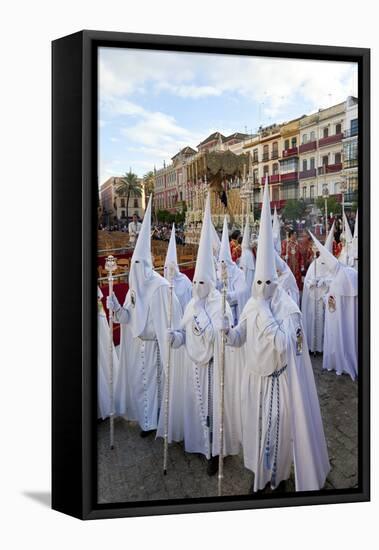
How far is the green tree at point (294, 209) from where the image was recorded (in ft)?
12.8

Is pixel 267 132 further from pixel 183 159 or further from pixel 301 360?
pixel 301 360

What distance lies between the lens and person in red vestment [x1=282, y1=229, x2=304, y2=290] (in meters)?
3.92

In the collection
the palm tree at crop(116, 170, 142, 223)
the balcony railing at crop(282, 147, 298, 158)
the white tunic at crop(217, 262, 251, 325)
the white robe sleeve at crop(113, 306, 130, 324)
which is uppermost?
the balcony railing at crop(282, 147, 298, 158)

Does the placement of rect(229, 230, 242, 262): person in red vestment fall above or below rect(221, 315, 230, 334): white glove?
above

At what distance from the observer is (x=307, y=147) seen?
12.9ft

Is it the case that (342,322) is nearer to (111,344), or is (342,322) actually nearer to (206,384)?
(206,384)

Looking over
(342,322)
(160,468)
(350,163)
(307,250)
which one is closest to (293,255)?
→ (307,250)

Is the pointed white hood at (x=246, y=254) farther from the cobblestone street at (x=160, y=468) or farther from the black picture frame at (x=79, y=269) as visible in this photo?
the black picture frame at (x=79, y=269)

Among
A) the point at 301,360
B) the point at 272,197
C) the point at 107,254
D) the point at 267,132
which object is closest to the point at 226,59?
the point at 267,132

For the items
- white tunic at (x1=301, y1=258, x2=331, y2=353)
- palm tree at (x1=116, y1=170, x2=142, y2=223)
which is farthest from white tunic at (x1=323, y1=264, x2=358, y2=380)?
palm tree at (x1=116, y1=170, x2=142, y2=223)

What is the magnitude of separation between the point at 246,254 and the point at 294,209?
0.31 metres

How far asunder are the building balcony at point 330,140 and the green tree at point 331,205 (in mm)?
251

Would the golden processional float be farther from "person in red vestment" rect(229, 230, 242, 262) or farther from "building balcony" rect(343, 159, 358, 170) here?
"building balcony" rect(343, 159, 358, 170)

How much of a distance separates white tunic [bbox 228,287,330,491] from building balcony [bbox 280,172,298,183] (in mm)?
502
